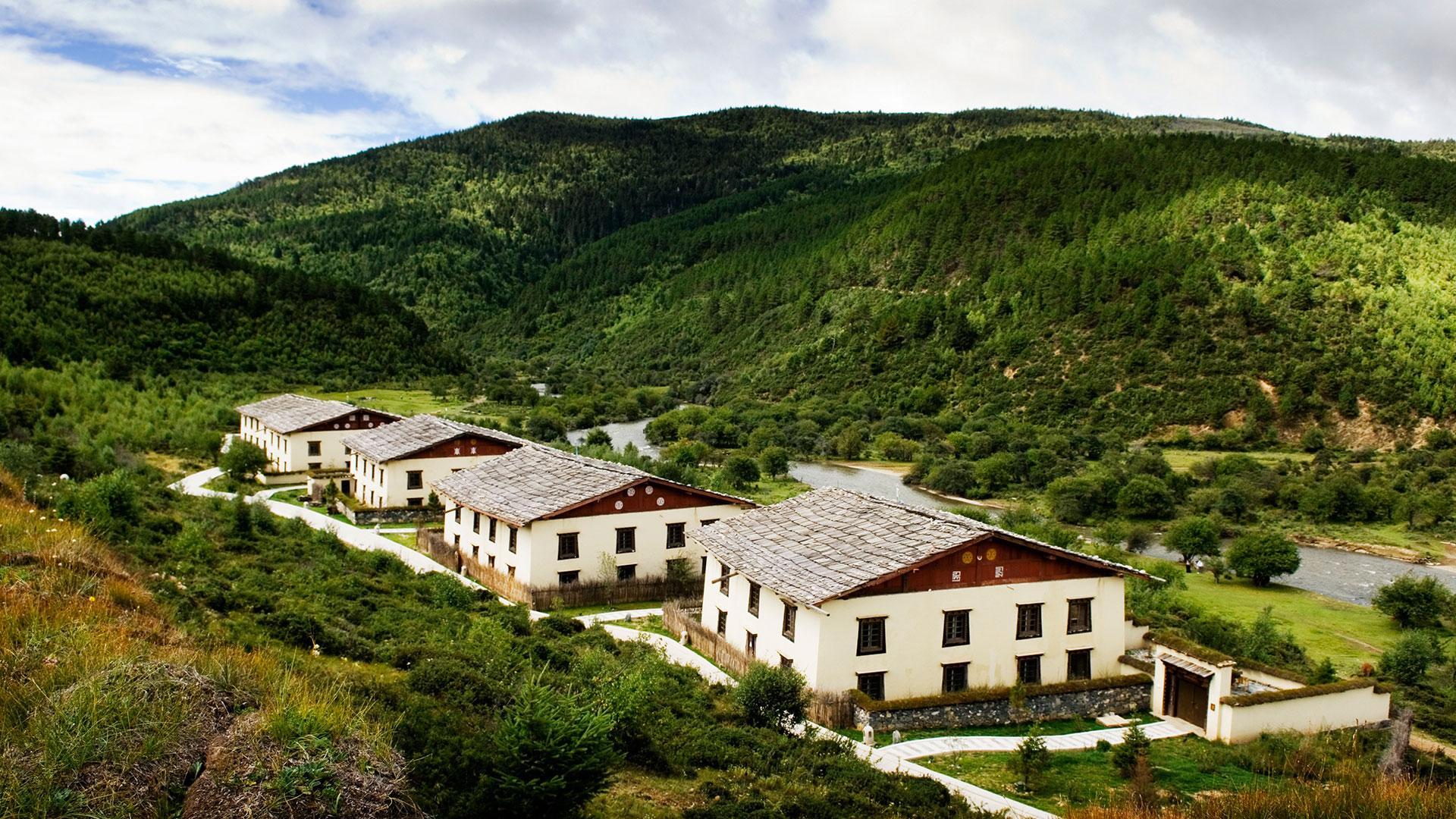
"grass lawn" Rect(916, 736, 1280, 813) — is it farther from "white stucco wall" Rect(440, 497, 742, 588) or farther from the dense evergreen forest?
the dense evergreen forest

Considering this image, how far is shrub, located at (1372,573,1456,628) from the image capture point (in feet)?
133

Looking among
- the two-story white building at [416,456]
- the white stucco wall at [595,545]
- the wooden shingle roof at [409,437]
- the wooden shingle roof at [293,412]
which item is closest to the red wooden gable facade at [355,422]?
the wooden shingle roof at [293,412]

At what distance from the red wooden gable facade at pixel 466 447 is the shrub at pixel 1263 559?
32381 mm

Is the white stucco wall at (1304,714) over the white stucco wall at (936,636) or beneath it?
beneath

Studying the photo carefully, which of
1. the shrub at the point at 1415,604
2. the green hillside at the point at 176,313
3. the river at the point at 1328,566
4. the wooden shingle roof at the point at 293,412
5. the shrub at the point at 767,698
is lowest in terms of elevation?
the river at the point at 1328,566

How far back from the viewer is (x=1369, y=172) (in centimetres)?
11388

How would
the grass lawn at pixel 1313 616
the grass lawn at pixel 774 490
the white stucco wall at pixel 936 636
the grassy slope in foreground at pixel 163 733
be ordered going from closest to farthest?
the grassy slope in foreground at pixel 163 733, the white stucco wall at pixel 936 636, the grass lawn at pixel 1313 616, the grass lawn at pixel 774 490

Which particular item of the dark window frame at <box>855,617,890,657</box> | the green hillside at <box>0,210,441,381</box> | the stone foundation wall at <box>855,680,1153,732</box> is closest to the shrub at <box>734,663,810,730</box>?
the stone foundation wall at <box>855,680,1153,732</box>

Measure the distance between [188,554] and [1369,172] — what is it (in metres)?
121

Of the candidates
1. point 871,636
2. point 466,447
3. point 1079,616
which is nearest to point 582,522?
point 871,636

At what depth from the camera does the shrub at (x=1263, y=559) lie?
4762 cm

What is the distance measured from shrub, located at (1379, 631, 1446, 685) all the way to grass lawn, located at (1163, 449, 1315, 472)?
144 feet

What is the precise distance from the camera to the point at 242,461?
54000 millimetres

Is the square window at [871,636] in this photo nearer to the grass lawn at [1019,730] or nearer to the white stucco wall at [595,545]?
the grass lawn at [1019,730]
